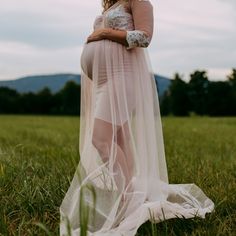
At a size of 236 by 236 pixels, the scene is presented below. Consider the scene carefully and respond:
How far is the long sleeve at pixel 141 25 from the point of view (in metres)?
4.14

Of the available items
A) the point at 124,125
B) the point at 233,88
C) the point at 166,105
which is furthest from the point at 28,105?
the point at 124,125

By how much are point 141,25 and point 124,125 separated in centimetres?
73

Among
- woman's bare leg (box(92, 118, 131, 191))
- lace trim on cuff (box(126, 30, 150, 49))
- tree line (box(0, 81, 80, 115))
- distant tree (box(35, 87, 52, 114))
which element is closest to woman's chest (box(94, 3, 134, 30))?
lace trim on cuff (box(126, 30, 150, 49))

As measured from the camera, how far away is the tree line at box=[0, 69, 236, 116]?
2837 inches

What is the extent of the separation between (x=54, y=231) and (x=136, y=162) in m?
0.81

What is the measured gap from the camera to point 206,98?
2837 inches

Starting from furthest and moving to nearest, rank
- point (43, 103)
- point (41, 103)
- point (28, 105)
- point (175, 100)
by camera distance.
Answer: point (28, 105)
point (43, 103)
point (41, 103)
point (175, 100)

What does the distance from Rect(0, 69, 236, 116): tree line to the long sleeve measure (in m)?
50.6

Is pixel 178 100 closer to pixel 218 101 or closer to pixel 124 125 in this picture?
pixel 218 101

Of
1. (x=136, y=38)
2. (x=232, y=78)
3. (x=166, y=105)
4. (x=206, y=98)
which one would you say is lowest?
(x=166, y=105)

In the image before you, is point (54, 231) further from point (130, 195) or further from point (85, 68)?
point (85, 68)

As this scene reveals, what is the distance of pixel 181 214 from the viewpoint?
152 inches

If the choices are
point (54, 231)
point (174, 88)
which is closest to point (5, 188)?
point (54, 231)

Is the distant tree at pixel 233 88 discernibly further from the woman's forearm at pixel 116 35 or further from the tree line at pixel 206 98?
the woman's forearm at pixel 116 35
